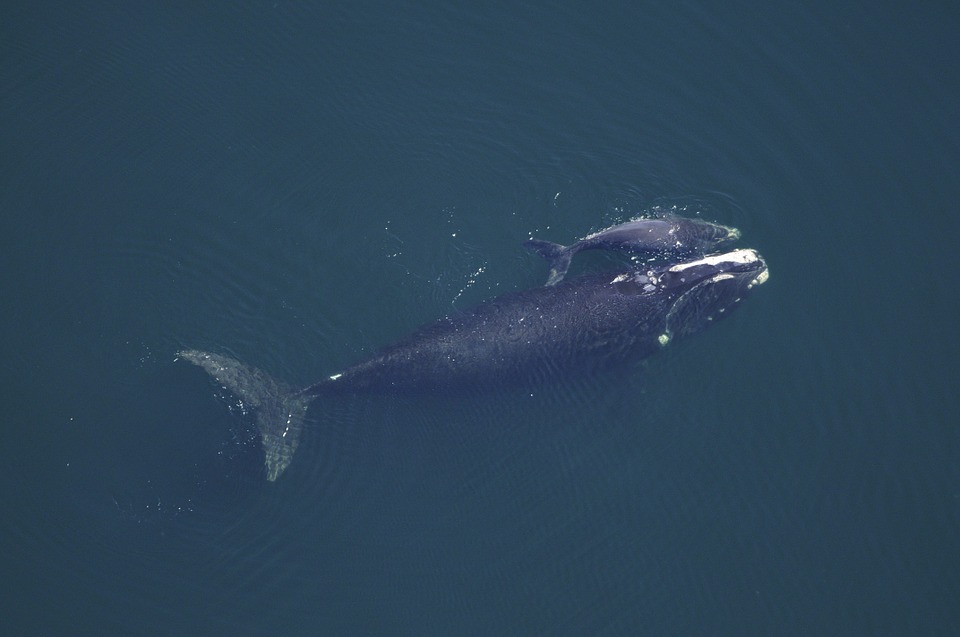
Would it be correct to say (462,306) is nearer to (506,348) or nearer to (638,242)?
(506,348)

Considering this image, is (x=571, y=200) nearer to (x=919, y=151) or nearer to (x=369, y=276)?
(x=369, y=276)

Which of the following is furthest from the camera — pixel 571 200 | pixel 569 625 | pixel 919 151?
pixel 919 151

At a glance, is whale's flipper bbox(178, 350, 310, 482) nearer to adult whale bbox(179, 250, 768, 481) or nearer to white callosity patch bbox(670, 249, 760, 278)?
adult whale bbox(179, 250, 768, 481)

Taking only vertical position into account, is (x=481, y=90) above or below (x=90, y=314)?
above

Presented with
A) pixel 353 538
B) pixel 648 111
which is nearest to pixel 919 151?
pixel 648 111

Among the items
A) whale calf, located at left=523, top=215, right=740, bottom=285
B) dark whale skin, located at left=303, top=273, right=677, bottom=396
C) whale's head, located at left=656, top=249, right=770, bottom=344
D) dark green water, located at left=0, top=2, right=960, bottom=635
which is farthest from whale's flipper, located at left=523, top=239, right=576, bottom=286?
whale's head, located at left=656, top=249, right=770, bottom=344

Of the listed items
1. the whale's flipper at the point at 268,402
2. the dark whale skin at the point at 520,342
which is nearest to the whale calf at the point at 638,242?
the dark whale skin at the point at 520,342

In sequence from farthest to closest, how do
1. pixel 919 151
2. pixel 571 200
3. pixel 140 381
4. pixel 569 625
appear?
pixel 919 151, pixel 571 200, pixel 140 381, pixel 569 625
